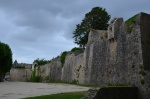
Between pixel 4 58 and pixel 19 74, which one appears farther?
pixel 19 74

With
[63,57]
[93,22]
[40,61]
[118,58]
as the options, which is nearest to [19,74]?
[40,61]

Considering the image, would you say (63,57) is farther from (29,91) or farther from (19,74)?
(19,74)

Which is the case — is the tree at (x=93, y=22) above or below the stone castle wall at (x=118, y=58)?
above

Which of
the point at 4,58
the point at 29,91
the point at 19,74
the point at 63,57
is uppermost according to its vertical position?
the point at 63,57

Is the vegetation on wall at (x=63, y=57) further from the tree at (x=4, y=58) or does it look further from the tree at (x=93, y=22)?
the tree at (x=4, y=58)

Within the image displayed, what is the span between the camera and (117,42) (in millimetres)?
18281

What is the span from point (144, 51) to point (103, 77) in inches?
289

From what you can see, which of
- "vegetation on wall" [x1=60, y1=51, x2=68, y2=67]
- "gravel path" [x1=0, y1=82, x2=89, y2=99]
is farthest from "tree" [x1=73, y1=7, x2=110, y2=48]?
"gravel path" [x1=0, y1=82, x2=89, y2=99]

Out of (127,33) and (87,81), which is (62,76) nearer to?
(87,81)

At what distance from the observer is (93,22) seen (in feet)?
124

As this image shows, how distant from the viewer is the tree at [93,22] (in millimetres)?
37344

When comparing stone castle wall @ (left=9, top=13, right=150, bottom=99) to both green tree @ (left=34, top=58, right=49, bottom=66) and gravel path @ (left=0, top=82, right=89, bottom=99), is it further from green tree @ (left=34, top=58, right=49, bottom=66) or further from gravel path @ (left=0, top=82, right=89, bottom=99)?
green tree @ (left=34, top=58, right=49, bottom=66)

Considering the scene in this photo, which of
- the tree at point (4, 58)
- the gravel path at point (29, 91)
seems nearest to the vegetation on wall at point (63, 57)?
the tree at point (4, 58)

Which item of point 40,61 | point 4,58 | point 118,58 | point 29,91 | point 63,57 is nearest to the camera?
point 29,91
